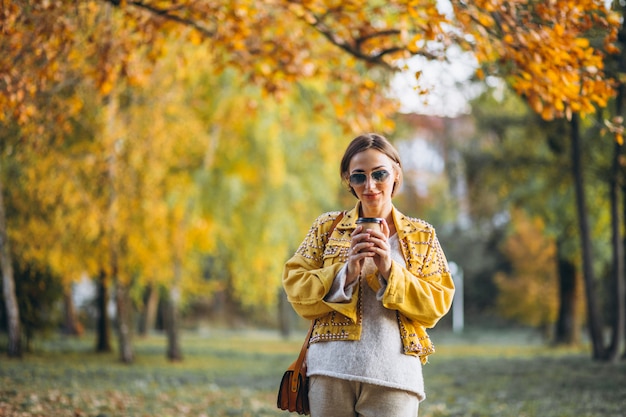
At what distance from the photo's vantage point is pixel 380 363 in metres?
3.07

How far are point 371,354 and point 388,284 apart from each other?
1.02 feet

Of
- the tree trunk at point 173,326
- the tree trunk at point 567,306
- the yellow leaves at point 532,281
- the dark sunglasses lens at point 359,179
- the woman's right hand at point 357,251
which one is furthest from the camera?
the yellow leaves at point 532,281

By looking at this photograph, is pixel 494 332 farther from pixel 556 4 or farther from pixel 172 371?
pixel 556 4

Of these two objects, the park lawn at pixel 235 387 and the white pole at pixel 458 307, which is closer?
the park lawn at pixel 235 387

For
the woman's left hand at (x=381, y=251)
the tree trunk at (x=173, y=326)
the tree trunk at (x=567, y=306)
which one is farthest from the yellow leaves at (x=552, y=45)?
the tree trunk at (x=567, y=306)

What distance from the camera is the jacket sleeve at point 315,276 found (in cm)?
314

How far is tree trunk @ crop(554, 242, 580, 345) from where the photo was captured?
19.4 meters

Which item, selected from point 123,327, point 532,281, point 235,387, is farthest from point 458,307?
point 235,387

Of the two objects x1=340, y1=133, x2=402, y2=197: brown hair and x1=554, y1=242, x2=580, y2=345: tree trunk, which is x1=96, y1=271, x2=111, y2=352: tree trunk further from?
x1=340, y1=133, x2=402, y2=197: brown hair

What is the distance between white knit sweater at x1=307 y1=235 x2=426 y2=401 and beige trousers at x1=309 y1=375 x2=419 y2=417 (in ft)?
0.15

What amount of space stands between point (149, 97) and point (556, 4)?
9.79 meters

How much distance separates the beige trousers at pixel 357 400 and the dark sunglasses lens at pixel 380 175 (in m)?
0.88

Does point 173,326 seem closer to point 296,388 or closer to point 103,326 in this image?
point 103,326

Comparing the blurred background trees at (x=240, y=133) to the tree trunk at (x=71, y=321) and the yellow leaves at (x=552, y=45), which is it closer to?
the yellow leaves at (x=552, y=45)
